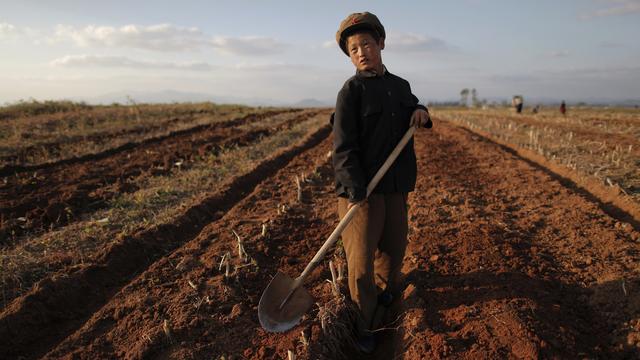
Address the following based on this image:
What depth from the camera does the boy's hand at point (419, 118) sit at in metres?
2.90

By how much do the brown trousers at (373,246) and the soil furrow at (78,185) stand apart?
4.32 metres

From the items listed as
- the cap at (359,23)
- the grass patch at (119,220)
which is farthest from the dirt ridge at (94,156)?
the cap at (359,23)

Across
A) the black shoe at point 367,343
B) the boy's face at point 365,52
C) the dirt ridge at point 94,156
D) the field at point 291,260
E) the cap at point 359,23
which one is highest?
the cap at point 359,23

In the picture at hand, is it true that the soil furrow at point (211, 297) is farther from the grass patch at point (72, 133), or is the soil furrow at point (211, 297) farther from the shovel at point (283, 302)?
the grass patch at point (72, 133)

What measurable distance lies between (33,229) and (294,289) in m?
4.09

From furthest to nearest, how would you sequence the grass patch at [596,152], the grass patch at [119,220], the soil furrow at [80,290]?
the grass patch at [596,152] → the grass patch at [119,220] → the soil furrow at [80,290]

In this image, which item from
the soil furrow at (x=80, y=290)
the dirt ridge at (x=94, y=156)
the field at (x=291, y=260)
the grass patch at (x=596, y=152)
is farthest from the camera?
the dirt ridge at (x=94, y=156)

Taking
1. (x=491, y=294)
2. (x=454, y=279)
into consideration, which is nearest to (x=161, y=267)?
(x=454, y=279)

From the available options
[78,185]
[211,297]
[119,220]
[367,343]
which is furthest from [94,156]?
[367,343]

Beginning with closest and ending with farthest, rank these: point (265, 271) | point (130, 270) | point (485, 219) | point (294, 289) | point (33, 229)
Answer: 1. point (294, 289)
2. point (265, 271)
3. point (130, 270)
4. point (485, 219)
5. point (33, 229)

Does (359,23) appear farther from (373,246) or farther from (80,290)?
(80,290)

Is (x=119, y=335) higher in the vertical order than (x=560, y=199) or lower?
lower

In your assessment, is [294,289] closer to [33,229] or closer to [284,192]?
[284,192]

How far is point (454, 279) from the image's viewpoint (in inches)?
147
